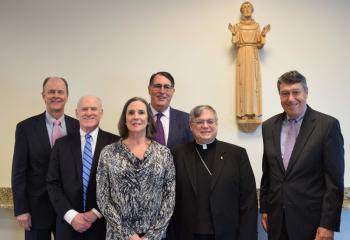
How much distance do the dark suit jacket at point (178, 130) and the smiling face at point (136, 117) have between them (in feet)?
1.29

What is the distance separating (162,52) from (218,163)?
4.97ft

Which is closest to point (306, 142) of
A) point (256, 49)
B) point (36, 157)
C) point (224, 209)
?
point (224, 209)

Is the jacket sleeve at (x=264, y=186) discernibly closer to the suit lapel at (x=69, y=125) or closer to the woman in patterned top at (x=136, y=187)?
the woman in patterned top at (x=136, y=187)

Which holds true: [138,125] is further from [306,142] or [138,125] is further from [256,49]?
[256,49]

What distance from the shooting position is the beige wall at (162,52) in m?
3.06

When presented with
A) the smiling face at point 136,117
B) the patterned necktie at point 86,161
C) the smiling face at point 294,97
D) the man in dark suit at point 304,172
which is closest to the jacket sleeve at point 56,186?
the patterned necktie at point 86,161

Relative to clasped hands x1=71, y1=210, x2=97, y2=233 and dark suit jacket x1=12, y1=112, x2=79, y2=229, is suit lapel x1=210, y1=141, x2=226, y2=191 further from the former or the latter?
dark suit jacket x1=12, y1=112, x2=79, y2=229

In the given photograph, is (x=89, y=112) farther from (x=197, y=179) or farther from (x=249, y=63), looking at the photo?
(x=249, y=63)

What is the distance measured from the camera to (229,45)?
3064mm

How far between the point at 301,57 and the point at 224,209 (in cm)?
182

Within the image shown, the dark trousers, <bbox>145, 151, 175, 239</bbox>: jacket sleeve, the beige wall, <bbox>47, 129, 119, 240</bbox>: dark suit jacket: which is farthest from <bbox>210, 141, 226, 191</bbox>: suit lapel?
the beige wall

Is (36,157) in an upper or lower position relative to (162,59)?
lower

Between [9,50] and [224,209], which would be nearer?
[224,209]

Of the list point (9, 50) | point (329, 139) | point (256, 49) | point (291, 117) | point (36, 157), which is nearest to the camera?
point (329, 139)
